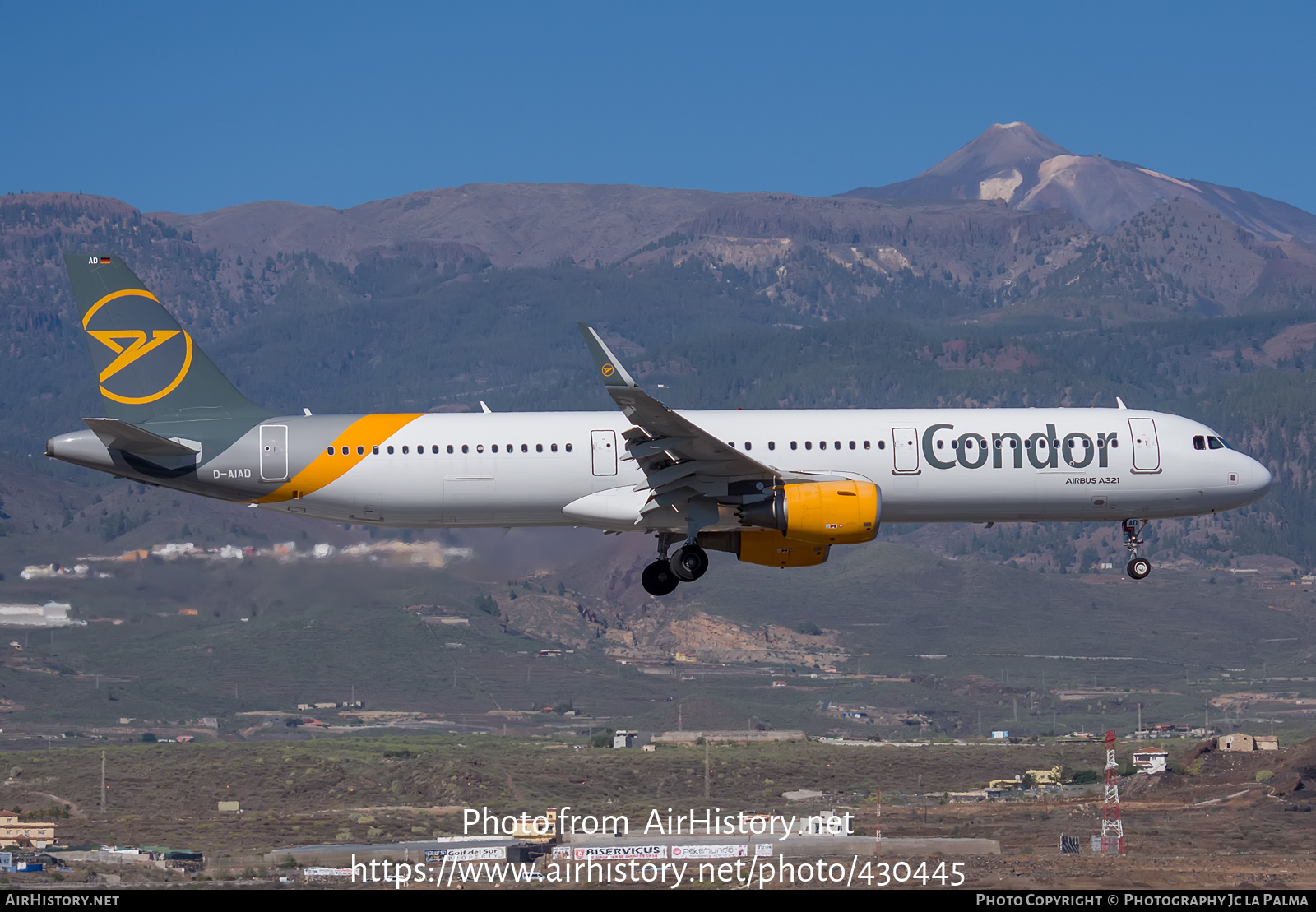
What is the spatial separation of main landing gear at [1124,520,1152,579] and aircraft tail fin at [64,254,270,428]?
25.2 m

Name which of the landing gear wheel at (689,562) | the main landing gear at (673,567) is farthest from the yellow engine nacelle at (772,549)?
the landing gear wheel at (689,562)

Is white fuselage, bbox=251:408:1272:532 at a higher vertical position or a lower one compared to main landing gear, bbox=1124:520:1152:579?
higher

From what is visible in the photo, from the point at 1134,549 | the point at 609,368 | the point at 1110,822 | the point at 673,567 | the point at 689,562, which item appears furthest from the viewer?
the point at 1110,822

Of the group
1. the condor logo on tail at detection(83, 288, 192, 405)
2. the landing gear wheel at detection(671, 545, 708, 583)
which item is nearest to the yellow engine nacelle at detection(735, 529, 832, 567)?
the landing gear wheel at detection(671, 545, 708, 583)

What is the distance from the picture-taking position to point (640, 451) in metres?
44.8

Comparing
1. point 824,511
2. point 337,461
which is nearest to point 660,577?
point 824,511

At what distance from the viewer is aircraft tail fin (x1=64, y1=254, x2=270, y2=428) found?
47.8 metres

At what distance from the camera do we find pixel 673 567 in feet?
154

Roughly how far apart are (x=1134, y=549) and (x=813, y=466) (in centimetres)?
1089

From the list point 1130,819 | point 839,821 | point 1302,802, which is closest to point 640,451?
point 839,821

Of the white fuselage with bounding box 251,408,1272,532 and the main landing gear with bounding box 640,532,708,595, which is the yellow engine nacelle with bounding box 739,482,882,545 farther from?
the main landing gear with bounding box 640,532,708,595

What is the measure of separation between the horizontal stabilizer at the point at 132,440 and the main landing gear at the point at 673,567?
1295 cm

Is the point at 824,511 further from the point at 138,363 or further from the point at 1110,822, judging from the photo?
the point at 1110,822
